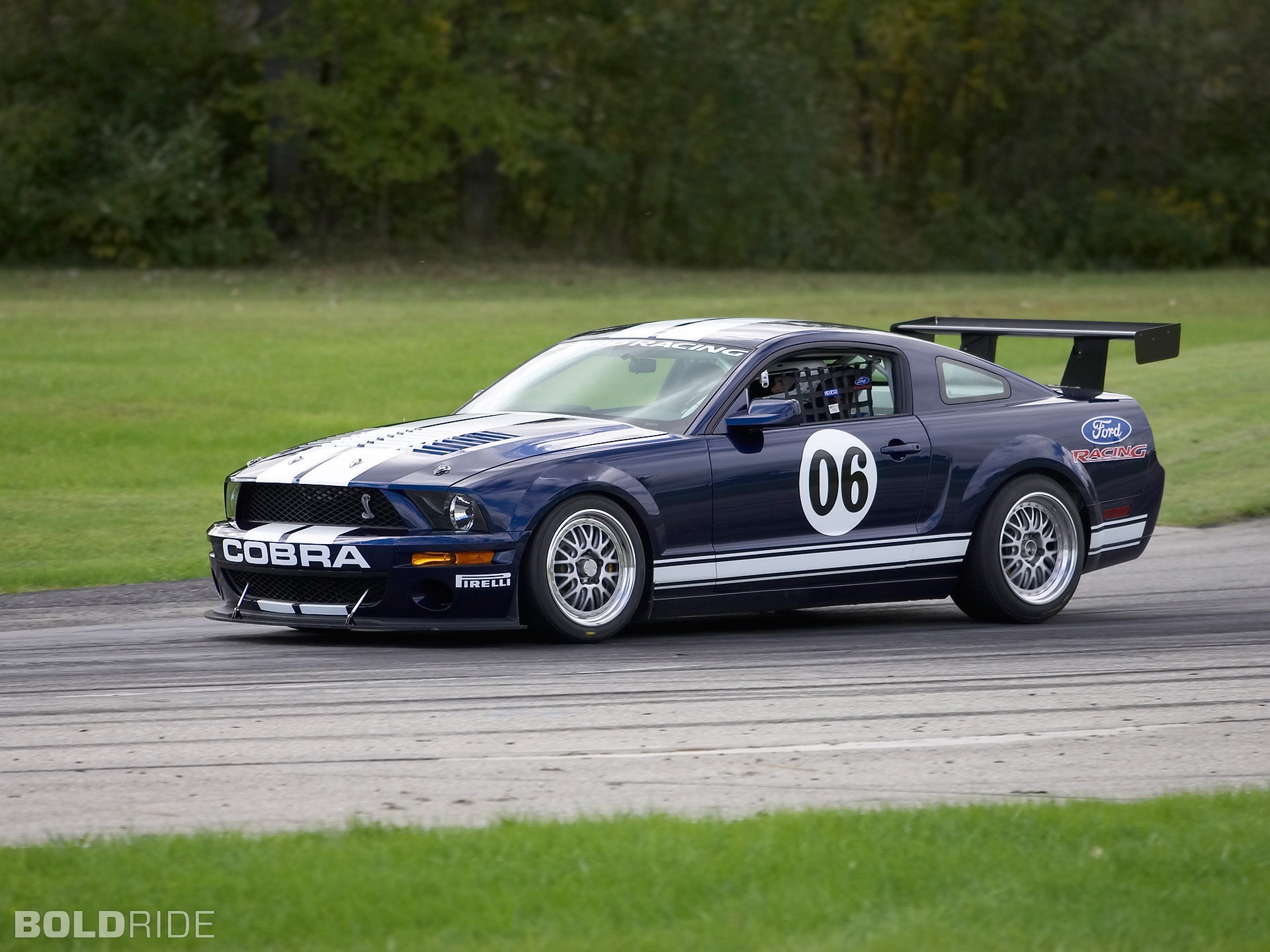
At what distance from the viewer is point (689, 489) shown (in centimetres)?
886

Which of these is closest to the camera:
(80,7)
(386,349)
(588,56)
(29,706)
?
(29,706)

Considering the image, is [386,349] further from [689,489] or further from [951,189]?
[951,189]

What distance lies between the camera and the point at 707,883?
15.5ft

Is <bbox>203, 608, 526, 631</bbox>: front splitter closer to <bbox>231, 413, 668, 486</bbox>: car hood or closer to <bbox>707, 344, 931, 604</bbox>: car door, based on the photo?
<bbox>231, 413, 668, 486</bbox>: car hood

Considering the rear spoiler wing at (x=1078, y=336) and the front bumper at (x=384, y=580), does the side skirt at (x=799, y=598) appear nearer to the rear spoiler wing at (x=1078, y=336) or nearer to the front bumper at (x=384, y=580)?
the front bumper at (x=384, y=580)

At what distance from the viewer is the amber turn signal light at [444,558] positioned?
8.24 m

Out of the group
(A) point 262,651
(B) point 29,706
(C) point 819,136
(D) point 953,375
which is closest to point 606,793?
(B) point 29,706

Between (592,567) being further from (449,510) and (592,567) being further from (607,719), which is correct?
(607,719)

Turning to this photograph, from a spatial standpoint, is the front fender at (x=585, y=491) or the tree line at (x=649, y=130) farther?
the tree line at (x=649, y=130)

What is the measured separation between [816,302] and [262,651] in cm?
2927

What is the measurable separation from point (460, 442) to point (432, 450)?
0.16m

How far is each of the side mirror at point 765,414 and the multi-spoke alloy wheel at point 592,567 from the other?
825 mm

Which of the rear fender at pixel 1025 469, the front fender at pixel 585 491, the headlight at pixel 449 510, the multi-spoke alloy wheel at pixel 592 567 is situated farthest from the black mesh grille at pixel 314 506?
the rear fender at pixel 1025 469

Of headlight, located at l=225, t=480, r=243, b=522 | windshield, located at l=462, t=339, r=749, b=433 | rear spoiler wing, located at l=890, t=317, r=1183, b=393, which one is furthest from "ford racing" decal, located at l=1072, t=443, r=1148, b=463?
headlight, located at l=225, t=480, r=243, b=522
